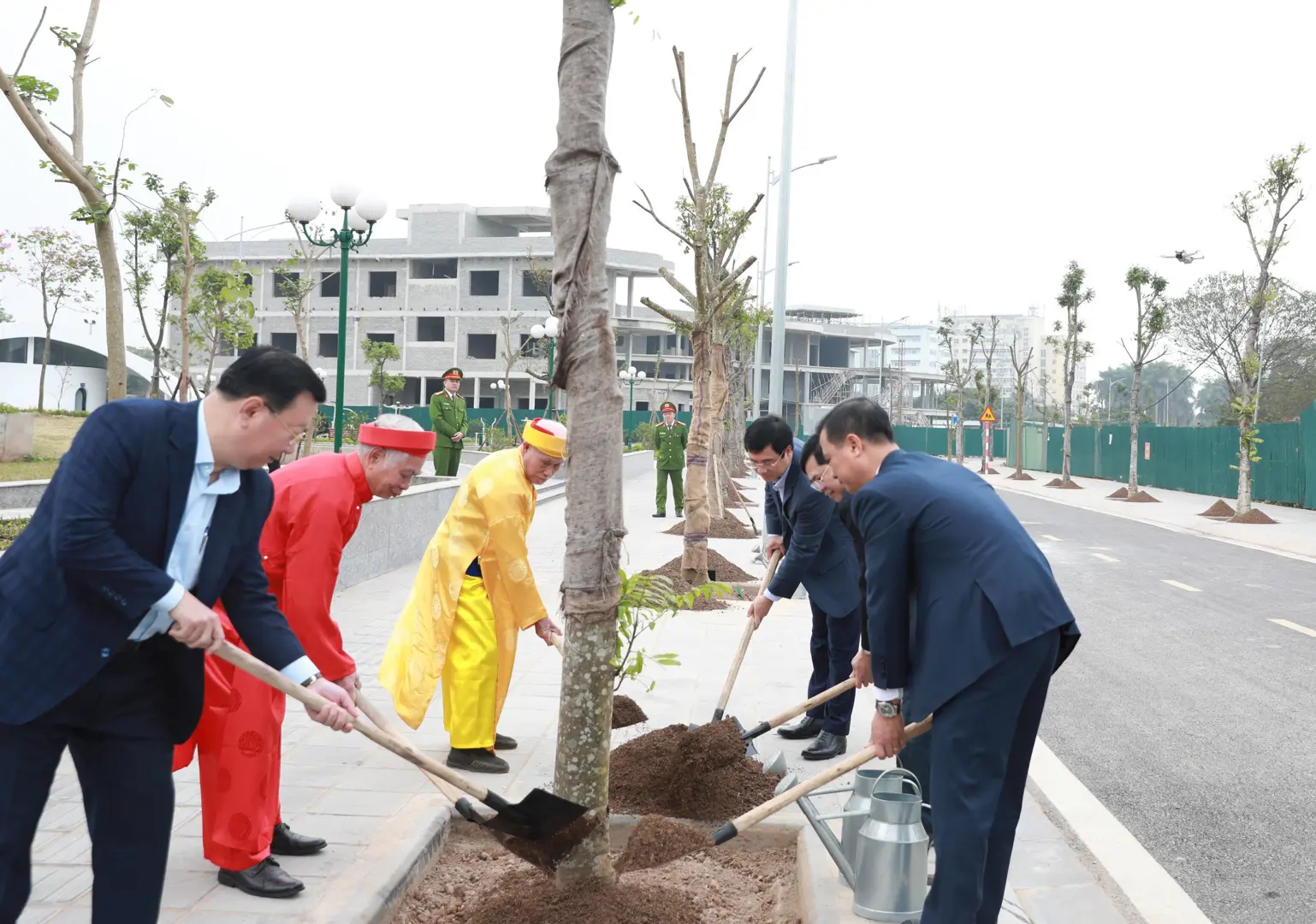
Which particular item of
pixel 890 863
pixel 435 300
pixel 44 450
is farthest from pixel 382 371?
pixel 890 863

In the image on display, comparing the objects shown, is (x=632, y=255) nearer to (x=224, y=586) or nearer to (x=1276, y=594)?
(x=1276, y=594)

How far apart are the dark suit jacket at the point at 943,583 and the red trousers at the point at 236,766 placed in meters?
2.07

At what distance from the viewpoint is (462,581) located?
196 inches

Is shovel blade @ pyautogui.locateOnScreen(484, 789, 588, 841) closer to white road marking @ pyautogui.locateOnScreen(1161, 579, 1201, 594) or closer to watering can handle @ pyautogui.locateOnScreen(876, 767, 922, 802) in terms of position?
watering can handle @ pyautogui.locateOnScreen(876, 767, 922, 802)

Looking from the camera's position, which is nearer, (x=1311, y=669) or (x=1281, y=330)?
(x=1311, y=669)

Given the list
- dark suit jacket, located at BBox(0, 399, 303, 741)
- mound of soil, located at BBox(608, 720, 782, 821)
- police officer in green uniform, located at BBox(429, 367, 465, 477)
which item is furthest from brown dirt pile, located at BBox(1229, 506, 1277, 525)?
dark suit jacket, located at BBox(0, 399, 303, 741)

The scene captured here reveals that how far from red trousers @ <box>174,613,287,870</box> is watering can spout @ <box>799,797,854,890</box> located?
1.82 meters

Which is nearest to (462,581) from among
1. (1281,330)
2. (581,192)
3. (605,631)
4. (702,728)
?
(702,728)

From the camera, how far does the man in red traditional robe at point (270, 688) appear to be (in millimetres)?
3551

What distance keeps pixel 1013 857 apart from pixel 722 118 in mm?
8828

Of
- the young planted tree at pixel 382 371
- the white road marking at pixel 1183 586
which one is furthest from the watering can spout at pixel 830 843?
the young planted tree at pixel 382 371

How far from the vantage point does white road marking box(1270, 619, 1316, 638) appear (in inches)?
371

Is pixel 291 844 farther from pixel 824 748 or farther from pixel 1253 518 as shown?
pixel 1253 518

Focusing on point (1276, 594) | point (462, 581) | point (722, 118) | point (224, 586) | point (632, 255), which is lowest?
point (1276, 594)
